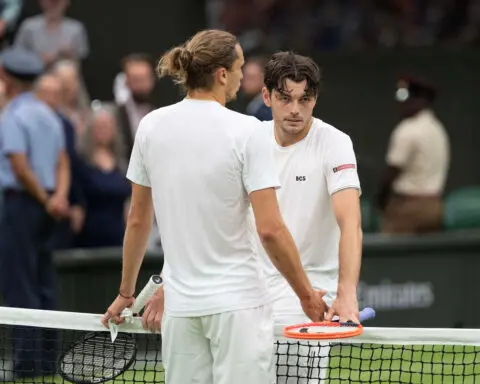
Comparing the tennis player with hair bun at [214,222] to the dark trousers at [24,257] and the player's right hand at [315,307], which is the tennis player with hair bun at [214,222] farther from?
the dark trousers at [24,257]

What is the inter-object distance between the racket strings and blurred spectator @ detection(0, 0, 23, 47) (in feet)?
21.7

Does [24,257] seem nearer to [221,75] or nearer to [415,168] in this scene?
[415,168]

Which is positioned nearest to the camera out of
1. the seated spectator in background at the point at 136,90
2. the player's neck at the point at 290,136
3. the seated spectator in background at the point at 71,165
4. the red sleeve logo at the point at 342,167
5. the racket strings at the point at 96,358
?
the red sleeve logo at the point at 342,167

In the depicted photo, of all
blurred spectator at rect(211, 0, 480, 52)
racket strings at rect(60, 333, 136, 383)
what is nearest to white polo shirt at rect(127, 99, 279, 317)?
racket strings at rect(60, 333, 136, 383)

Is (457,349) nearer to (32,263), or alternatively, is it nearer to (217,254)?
(32,263)

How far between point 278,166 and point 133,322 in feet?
3.07

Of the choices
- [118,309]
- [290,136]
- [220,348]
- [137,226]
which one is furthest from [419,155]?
[220,348]

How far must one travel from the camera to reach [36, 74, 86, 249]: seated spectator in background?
10.3m

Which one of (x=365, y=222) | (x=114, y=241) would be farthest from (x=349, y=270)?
(x=365, y=222)

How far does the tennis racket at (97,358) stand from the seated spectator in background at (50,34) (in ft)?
20.7

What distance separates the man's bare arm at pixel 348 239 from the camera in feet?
18.4

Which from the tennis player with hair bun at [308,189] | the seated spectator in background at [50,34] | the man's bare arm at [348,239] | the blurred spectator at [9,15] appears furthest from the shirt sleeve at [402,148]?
the man's bare arm at [348,239]

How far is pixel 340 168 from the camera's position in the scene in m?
5.83

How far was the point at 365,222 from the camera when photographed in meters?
12.8
